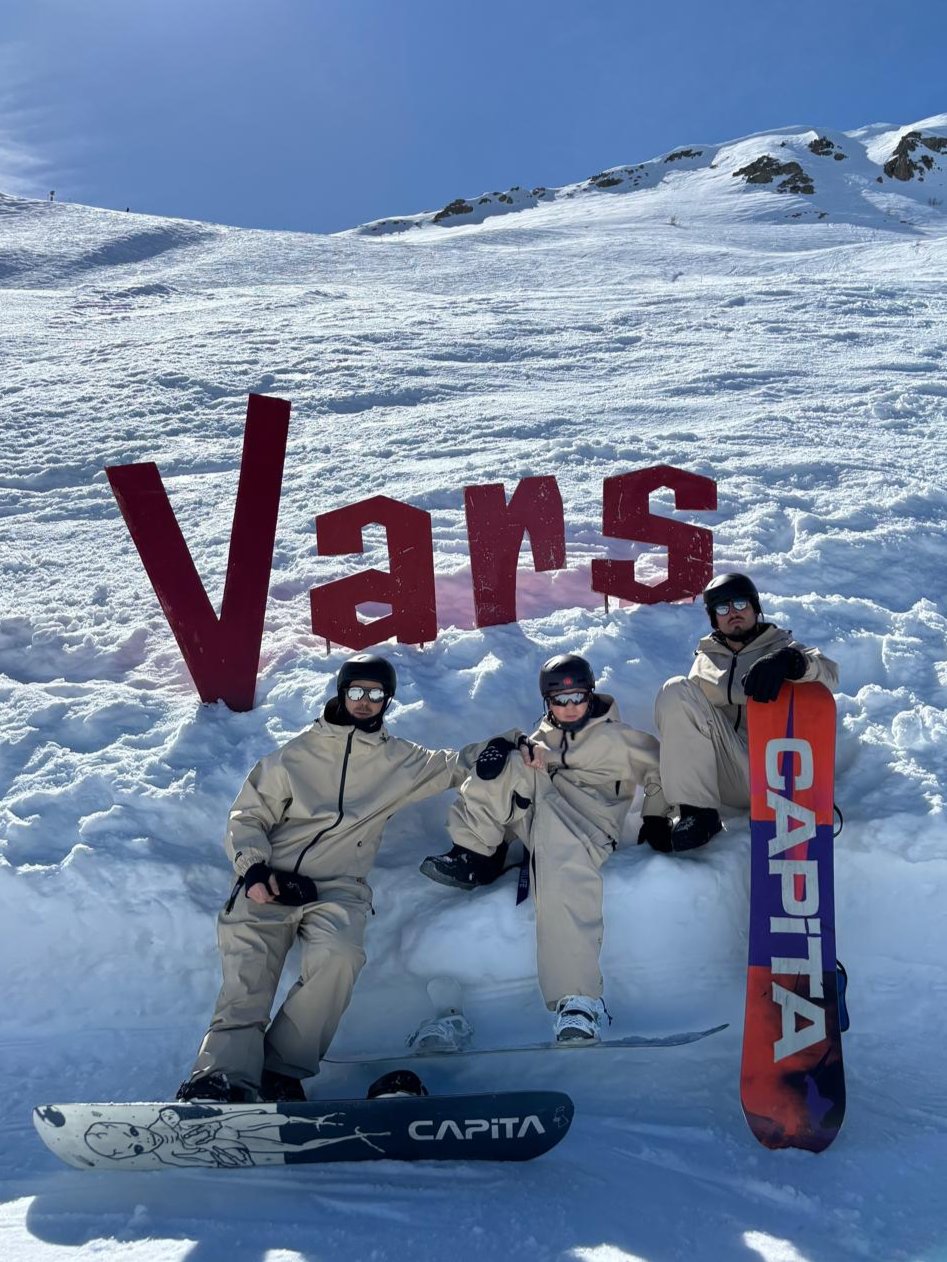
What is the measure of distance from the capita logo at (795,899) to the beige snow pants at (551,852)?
2.15 feet

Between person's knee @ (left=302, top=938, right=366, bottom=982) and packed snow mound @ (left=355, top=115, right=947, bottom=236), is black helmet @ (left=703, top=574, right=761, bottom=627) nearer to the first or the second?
person's knee @ (left=302, top=938, right=366, bottom=982)

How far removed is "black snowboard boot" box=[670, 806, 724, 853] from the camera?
13.2 ft

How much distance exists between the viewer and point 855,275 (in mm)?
17312

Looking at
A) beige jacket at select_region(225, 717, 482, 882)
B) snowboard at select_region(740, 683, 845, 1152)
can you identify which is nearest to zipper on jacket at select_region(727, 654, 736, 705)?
snowboard at select_region(740, 683, 845, 1152)

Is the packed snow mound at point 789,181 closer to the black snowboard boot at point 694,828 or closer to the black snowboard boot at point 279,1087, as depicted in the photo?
the black snowboard boot at point 694,828

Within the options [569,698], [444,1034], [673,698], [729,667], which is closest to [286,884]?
[444,1034]

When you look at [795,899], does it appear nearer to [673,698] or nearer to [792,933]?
[792,933]

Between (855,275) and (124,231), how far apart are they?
1836 centimetres

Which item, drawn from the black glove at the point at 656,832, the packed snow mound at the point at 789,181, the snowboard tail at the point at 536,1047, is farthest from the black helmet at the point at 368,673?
the packed snow mound at the point at 789,181

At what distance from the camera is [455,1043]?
11.9 ft

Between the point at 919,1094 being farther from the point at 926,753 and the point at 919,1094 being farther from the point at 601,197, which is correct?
the point at 601,197

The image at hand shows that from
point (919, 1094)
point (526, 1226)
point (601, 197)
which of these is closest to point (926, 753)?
point (919, 1094)

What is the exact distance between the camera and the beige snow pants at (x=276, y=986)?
11.1 feet

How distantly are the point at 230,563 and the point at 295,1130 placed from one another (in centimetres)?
297
